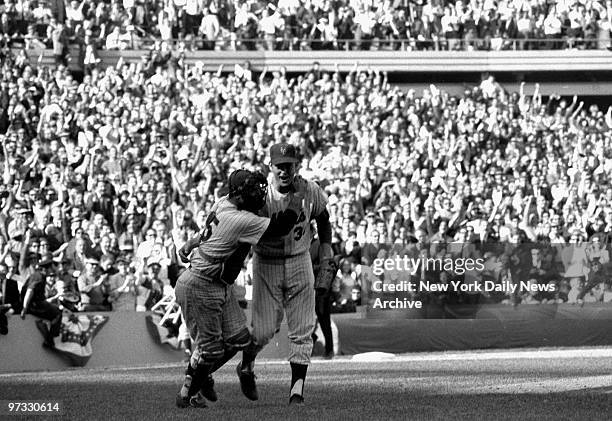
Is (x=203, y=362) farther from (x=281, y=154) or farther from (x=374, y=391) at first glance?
(x=374, y=391)

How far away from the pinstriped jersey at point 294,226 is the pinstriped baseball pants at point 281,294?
74mm

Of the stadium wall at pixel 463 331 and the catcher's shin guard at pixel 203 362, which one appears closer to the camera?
the catcher's shin guard at pixel 203 362

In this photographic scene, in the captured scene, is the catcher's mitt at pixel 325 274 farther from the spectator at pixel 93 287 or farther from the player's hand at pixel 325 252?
the spectator at pixel 93 287

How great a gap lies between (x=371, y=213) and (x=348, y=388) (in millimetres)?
10558

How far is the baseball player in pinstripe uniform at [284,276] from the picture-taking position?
9.62 m

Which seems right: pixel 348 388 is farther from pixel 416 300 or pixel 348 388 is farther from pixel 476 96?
pixel 476 96

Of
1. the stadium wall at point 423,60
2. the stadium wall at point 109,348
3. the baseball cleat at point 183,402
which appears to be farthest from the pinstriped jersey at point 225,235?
the stadium wall at point 423,60

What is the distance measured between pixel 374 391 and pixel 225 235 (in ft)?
7.33

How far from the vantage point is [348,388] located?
1081cm

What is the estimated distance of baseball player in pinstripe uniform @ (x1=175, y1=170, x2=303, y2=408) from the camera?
29.8ft

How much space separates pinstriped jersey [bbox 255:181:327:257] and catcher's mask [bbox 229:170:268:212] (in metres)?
0.43

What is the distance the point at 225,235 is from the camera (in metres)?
9.06

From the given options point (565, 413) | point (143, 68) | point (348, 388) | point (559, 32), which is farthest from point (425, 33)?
point (565, 413)

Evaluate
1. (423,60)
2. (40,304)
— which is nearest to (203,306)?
(40,304)
